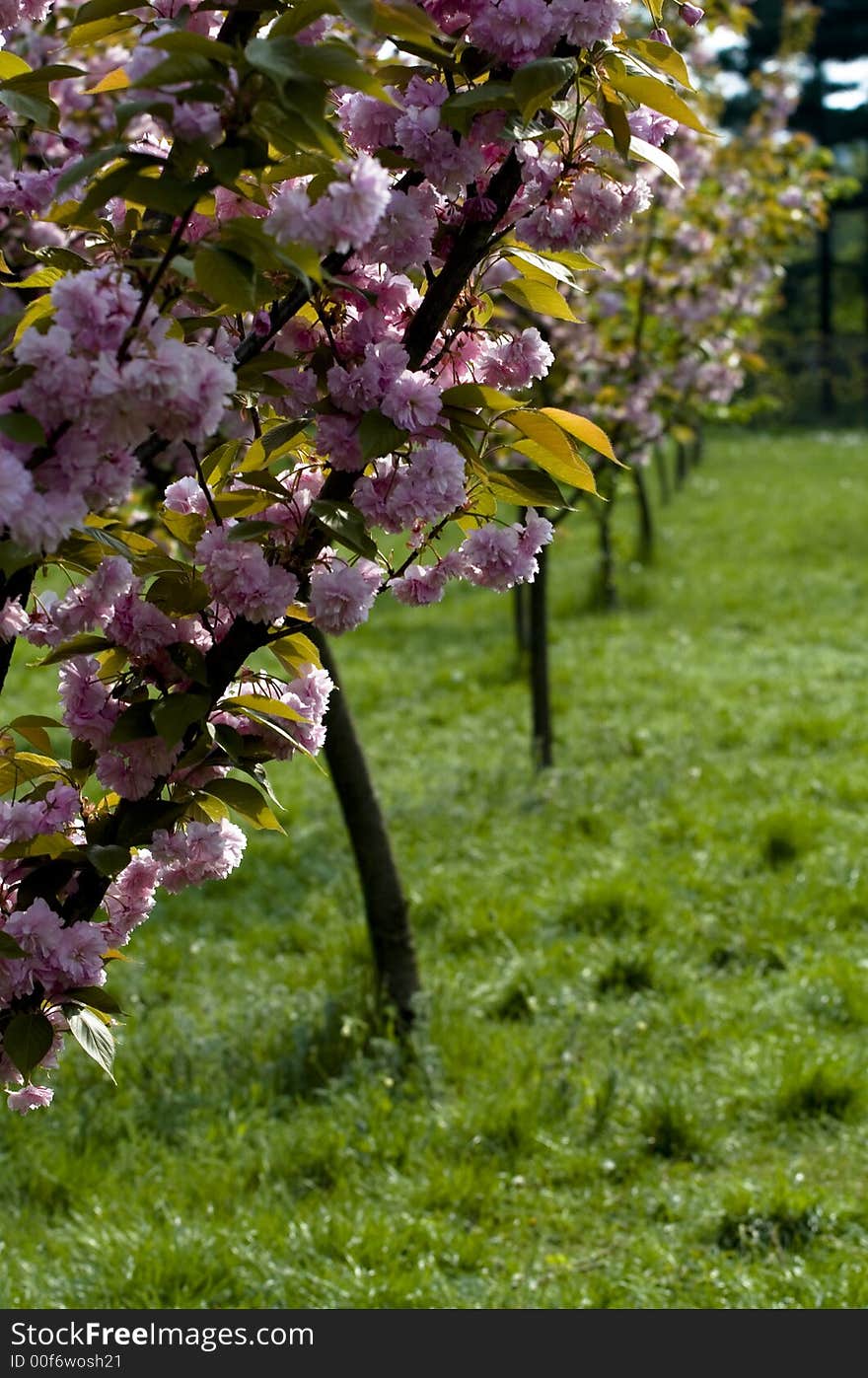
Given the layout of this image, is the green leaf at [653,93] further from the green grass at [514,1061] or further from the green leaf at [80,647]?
the green grass at [514,1061]

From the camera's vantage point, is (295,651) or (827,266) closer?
(295,651)

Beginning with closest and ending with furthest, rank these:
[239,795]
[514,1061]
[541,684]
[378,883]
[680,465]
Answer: [239,795]
[514,1061]
[378,883]
[541,684]
[680,465]

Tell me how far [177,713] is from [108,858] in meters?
0.24

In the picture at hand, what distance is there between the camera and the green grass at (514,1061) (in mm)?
3328

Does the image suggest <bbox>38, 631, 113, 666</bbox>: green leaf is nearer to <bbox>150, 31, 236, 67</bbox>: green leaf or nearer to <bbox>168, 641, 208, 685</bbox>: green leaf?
<bbox>168, 641, 208, 685</bbox>: green leaf

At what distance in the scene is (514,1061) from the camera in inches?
166

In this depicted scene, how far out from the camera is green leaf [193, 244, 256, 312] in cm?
139

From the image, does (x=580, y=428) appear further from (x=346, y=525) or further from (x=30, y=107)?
(x=30, y=107)

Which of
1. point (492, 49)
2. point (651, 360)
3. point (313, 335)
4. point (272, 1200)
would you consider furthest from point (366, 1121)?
point (651, 360)

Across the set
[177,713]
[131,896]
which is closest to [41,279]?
[177,713]

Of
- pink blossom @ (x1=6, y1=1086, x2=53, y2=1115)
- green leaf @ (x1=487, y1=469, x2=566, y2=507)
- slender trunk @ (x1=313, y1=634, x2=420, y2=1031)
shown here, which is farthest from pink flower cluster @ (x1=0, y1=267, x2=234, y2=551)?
slender trunk @ (x1=313, y1=634, x2=420, y2=1031)

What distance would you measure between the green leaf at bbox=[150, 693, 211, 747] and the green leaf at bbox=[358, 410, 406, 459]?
1.14 ft

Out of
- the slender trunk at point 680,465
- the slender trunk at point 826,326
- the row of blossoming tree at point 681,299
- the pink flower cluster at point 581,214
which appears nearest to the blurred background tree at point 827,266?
the slender trunk at point 826,326
